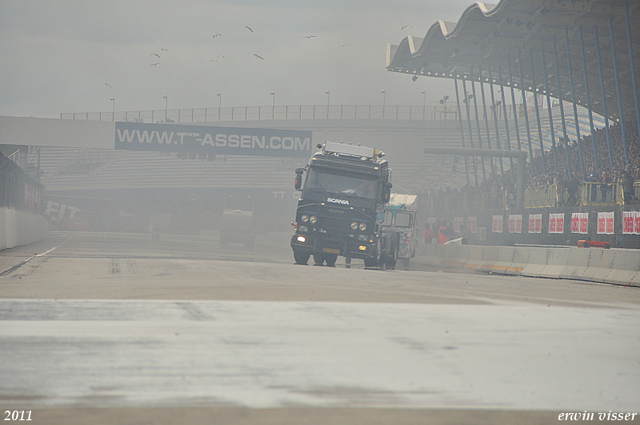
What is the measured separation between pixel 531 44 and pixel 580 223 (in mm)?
21490

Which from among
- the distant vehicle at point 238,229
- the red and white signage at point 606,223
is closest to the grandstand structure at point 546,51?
the red and white signage at point 606,223

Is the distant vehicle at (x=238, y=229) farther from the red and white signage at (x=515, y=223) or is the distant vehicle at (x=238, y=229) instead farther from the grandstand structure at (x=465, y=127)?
the red and white signage at (x=515, y=223)

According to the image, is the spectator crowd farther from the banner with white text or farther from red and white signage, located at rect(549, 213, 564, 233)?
the banner with white text

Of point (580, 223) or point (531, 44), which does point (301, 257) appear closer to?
point (580, 223)

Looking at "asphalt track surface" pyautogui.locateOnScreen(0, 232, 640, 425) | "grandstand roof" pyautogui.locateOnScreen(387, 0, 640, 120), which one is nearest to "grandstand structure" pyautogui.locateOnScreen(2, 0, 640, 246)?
"grandstand roof" pyautogui.locateOnScreen(387, 0, 640, 120)

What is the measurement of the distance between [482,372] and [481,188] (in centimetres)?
3616

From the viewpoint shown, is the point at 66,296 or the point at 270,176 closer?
the point at 66,296

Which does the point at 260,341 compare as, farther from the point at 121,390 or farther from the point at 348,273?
the point at 348,273

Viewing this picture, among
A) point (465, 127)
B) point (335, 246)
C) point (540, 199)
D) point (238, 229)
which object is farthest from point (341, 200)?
point (465, 127)

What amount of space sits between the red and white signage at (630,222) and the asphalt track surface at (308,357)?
9455mm

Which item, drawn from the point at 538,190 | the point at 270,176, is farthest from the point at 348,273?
the point at 270,176

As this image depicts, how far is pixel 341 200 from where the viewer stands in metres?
21.8

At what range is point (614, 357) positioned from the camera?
22.8 ft

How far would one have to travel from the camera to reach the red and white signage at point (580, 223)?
941 inches
